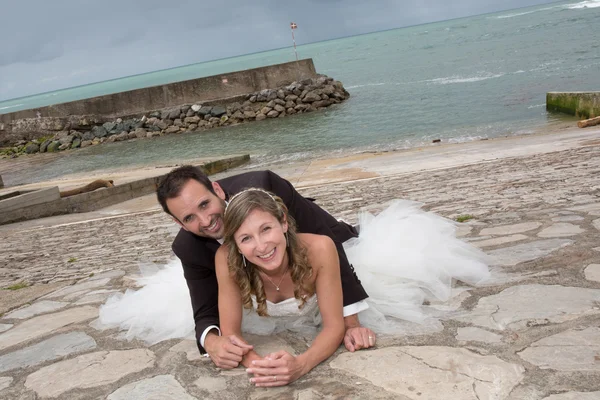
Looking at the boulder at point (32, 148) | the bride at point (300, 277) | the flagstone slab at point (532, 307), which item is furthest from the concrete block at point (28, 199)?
the boulder at point (32, 148)

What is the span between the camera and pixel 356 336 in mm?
2941

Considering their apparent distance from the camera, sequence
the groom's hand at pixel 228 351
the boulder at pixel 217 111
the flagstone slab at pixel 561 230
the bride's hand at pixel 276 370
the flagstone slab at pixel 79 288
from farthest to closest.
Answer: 1. the boulder at pixel 217 111
2. the flagstone slab at pixel 79 288
3. the flagstone slab at pixel 561 230
4. the groom's hand at pixel 228 351
5. the bride's hand at pixel 276 370

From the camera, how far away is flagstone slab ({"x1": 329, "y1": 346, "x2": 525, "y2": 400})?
235 centimetres

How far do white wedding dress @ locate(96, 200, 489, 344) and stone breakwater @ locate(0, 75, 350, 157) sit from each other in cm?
2648

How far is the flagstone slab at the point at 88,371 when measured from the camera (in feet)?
9.89

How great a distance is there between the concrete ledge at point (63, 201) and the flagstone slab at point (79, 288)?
601cm

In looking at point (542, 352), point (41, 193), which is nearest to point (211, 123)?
point (41, 193)

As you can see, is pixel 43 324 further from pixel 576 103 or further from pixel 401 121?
pixel 401 121

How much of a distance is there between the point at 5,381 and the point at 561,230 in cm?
395

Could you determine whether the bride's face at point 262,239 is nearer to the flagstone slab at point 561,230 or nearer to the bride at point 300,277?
the bride at point 300,277

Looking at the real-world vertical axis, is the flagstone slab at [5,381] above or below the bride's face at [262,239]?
below

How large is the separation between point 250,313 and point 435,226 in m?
1.67

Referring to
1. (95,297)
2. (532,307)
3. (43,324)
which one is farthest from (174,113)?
(532,307)

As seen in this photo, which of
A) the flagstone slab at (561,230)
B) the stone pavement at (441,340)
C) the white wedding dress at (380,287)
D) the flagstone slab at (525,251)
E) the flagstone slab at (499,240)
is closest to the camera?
the stone pavement at (441,340)
